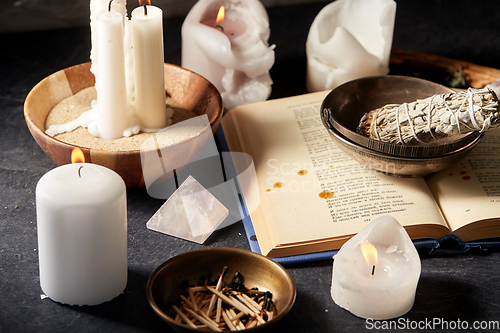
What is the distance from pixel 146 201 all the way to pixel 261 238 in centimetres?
17

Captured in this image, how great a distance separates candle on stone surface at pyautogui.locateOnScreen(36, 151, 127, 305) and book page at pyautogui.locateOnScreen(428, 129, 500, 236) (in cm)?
40

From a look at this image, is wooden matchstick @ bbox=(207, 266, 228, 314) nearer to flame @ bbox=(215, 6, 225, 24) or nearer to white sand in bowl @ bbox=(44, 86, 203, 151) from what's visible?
white sand in bowl @ bbox=(44, 86, 203, 151)

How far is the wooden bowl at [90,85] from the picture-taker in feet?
2.20

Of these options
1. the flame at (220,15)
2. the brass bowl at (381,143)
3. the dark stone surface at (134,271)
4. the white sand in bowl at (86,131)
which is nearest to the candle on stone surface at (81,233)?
the dark stone surface at (134,271)

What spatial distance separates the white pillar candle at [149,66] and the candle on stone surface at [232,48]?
166 millimetres

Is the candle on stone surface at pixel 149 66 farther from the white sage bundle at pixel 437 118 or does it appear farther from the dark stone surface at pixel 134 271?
the white sage bundle at pixel 437 118

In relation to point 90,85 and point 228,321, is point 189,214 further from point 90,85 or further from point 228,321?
point 90,85

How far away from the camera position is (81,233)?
1.77 ft

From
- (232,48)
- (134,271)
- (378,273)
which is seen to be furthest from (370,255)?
(232,48)

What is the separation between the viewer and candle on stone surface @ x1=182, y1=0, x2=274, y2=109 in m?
0.89

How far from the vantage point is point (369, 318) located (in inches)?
22.9

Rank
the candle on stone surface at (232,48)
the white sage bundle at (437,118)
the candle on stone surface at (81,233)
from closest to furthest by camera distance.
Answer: the candle on stone surface at (81,233) → the white sage bundle at (437,118) → the candle on stone surface at (232,48)

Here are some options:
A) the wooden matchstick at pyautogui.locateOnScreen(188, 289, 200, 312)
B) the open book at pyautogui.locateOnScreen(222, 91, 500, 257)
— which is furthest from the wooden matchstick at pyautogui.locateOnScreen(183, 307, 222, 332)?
the open book at pyautogui.locateOnScreen(222, 91, 500, 257)

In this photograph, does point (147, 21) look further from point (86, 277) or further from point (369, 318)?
point (369, 318)
